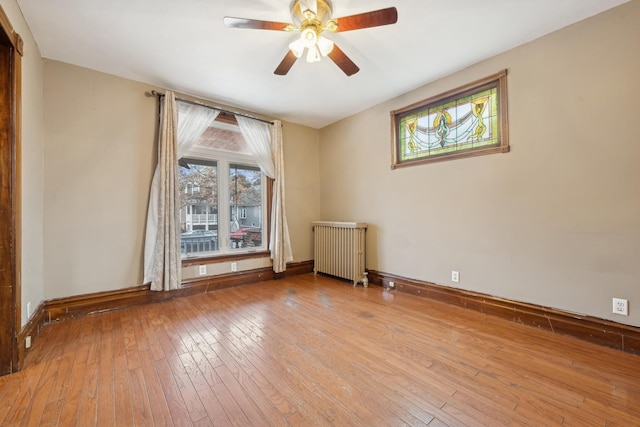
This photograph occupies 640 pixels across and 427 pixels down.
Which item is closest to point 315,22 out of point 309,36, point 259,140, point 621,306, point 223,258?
point 309,36

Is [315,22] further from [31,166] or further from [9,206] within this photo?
[31,166]

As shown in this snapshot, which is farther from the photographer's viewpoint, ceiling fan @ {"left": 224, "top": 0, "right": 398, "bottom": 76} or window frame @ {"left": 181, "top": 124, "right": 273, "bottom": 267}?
window frame @ {"left": 181, "top": 124, "right": 273, "bottom": 267}

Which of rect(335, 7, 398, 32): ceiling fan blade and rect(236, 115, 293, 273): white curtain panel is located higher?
rect(335, 7, 398, 32): ceiling fan blade

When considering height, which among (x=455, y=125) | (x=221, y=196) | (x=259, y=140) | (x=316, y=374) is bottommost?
(x=316, y=374)

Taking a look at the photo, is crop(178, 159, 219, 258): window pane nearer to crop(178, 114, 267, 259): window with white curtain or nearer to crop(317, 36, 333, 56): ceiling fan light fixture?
crop(178, 114, 267, 259): window with white curtain

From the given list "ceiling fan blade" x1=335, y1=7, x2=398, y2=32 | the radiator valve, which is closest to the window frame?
the radiator valve

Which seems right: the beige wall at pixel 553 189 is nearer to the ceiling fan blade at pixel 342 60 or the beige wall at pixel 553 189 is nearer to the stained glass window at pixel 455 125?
the stained glass window at pixel 455 125

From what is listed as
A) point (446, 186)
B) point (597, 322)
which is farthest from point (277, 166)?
point (597, 322)

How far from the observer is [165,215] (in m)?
3.01

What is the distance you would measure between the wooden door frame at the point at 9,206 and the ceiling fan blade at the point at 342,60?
2.14 meters

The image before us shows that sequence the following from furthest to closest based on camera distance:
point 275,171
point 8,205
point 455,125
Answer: point 275,171, point 455,125, point 8,205

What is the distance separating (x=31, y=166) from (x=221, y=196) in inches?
73.1

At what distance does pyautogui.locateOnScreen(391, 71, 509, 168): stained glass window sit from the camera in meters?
2.61

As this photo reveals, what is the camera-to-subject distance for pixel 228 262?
12.0ft
